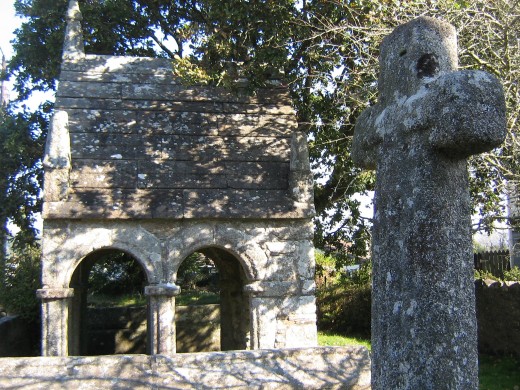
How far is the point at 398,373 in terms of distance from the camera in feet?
7.54

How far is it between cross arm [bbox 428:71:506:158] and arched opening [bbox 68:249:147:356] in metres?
7.90

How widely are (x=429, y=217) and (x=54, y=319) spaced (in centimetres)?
614

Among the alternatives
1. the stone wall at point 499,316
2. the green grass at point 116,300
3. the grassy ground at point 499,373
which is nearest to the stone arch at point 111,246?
the grassy ground at point 499,373

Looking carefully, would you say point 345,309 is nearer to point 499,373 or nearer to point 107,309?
point 499,373

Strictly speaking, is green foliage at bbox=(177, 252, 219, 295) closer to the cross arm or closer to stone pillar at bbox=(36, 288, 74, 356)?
stone pillar at bbox=(36, 288, 74, 356)

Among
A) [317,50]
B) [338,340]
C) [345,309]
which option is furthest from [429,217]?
[345,309]

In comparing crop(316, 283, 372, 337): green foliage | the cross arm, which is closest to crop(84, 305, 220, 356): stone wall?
crop(316, 283, 372, 337): green foliage

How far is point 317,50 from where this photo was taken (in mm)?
10305

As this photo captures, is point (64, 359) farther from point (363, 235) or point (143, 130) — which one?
point (363, 235)

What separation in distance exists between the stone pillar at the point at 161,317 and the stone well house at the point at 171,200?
1 cm

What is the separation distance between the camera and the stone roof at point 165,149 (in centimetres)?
758

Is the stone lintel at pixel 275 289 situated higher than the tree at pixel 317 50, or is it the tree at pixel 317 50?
the tree at pixel 317 50

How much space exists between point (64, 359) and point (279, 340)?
11.2 ft

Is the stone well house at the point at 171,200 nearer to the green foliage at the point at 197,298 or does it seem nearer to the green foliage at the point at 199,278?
the green foliage at the point at 197,298
